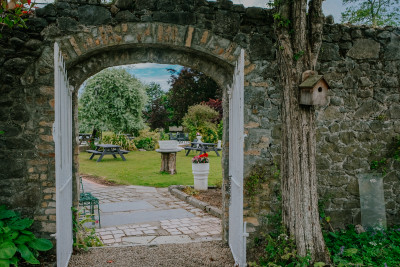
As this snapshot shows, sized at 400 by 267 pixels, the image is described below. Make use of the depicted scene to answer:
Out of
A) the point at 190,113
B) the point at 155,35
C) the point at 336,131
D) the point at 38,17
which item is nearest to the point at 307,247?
the point at 336,131

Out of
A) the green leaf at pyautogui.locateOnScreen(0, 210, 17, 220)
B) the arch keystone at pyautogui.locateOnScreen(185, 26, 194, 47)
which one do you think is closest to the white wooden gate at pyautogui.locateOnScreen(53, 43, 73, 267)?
the green leaf at pyautogui.locateOnScreen(0, 210, 17, 220)

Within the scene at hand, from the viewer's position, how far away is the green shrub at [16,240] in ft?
10.6

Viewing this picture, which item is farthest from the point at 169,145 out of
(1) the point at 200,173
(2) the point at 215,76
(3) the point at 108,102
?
(3) the point at 108,102

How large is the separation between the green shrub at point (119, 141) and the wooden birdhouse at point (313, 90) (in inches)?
558

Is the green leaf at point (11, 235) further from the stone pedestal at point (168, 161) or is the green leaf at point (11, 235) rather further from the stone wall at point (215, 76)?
the stone pedestal at point (168, 161)

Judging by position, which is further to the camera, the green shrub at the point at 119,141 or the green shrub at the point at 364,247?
the green shrub at the point at 119,141

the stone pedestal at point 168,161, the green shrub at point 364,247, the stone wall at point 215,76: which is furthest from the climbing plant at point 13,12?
the stone pedestal at point 168,161

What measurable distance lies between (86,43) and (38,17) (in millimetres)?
622

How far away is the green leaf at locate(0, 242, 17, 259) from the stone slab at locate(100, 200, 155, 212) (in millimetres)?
3462

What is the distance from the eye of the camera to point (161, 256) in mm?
4379

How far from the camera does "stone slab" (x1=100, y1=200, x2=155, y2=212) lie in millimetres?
6852

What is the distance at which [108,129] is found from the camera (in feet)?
58.5

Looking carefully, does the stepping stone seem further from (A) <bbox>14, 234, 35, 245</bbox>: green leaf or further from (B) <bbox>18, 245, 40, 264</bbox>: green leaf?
(B) <bbox>18, 245, 40, 264</bbox>: green leaf

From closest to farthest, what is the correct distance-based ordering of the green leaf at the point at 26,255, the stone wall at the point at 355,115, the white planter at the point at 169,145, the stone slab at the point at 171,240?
the green leaf at the point at 26,255 < the stone wall at the point at 355,115 < the stone slab at the point at 171,240 < the white planter at the point at 169,145
